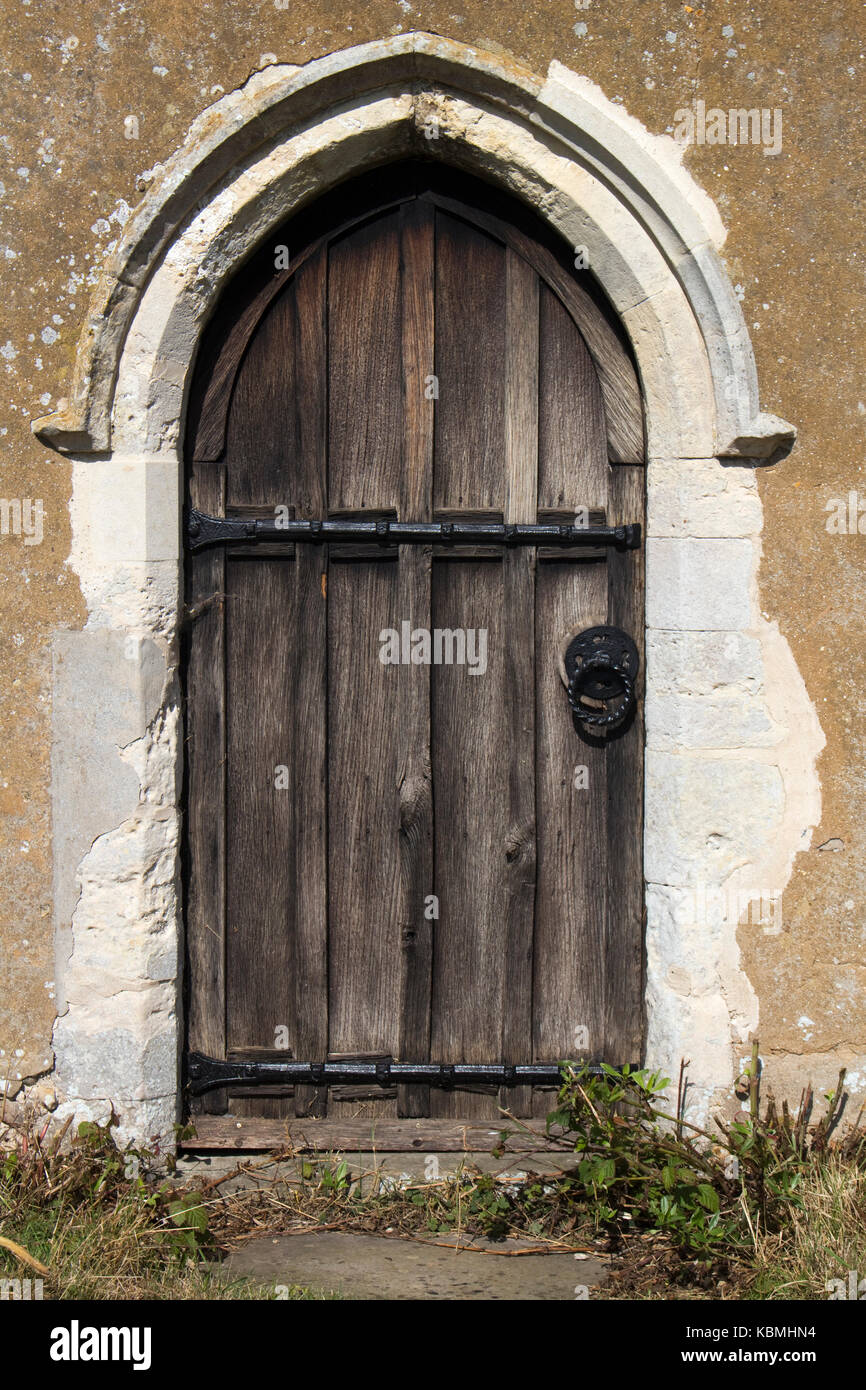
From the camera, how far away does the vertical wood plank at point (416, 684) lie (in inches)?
119

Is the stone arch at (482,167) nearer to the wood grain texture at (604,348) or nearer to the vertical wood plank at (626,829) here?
the wood grain texture at (604,348)

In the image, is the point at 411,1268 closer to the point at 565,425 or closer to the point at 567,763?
the point at 567,763

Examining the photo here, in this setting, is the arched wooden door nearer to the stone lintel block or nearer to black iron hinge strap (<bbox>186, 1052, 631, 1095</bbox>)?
black iron hinge strap (<bbox>186, 1052, 631, 1095</bbox>)

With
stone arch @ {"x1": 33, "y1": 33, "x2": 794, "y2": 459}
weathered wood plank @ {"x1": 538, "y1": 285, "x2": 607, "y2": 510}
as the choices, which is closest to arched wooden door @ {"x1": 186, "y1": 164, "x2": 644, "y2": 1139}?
weathered wood plank @ {"x1": 538, "y1": 285, "x2": 607, "y2": 510}

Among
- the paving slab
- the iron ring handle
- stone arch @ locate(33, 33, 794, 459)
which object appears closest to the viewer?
the paving slab

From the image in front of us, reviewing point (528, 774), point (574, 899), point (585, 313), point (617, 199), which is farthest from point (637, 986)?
point (617, 199)

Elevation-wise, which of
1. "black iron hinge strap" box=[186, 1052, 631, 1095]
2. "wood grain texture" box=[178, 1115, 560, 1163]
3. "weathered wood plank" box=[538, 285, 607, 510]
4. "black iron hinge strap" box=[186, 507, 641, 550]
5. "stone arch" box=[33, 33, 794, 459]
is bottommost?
"wood grain texture" box=[178, 1115, 560, 1163]

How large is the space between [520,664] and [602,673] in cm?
22

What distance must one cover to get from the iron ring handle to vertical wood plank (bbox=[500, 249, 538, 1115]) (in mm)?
122

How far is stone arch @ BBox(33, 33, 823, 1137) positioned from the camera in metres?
2.80

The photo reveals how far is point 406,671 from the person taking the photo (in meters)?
3.07

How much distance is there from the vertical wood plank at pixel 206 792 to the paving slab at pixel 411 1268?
503 mm

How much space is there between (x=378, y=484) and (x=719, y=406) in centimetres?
90

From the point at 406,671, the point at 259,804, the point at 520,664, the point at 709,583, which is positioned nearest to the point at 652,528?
the point at 709,583
